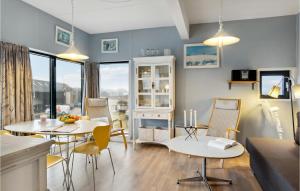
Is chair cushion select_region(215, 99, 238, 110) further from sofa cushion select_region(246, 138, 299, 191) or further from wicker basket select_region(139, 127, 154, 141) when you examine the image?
wicker basket select_region(139, 127, 154, 141)

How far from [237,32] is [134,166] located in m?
3.19

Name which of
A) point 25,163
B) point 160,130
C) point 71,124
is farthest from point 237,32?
point 25,163

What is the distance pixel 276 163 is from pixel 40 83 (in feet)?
12.2

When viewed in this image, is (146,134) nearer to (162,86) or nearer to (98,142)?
(162,86)

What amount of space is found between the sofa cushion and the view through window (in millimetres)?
2859

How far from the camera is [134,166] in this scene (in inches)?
117

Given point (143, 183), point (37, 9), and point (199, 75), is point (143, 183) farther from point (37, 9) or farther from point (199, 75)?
point (37, 9)

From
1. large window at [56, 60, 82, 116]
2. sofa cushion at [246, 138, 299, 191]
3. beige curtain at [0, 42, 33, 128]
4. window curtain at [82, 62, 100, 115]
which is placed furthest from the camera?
window curtain at [82, 62, 100, 115]

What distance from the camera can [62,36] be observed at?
3.83 m

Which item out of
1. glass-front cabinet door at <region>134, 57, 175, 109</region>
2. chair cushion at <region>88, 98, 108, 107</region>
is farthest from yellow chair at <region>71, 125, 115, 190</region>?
glass-front cabinet door at <region>134, 57, 175, 109</region>

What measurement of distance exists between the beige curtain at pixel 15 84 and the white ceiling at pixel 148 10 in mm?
902

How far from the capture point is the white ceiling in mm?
3082

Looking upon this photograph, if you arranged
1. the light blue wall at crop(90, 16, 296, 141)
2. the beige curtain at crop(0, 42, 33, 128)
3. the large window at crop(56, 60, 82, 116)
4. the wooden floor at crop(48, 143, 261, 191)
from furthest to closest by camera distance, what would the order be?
the large window at crop(56, 60, 82, 116) → the light blue wall at crop(90, 16, 296, 141) → the beige curtain at crop(0, 42, 33, 128) → the wooden floor at crop(48, 143, 261, 191)

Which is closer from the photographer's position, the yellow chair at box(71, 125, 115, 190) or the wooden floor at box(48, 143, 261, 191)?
the yellow chair at box(71, 125, 115, 190)
